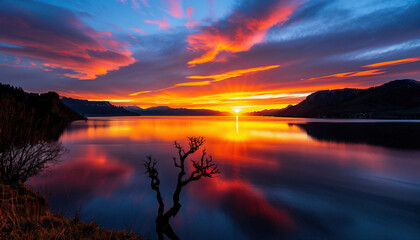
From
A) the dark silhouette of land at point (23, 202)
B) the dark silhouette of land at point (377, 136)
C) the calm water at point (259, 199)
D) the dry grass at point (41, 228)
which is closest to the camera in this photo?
the dry grass at point (41, 228)

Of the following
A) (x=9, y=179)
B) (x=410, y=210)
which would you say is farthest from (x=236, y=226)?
(x=9, y=179)

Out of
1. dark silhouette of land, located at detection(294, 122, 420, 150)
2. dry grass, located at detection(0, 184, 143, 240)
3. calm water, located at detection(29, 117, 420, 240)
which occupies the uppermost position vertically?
dry grass, located at detection(0, 184, 143, 240)

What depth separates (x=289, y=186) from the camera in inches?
917

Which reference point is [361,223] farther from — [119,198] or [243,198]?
[119,198]

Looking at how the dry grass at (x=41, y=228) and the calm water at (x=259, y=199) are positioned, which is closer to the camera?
the dry grass at (x=41, y=228)

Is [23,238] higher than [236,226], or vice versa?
[23,238]

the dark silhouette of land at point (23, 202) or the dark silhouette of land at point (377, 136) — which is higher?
the dark silhouette of land at point (23, 202)

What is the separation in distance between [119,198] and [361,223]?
70.9ft

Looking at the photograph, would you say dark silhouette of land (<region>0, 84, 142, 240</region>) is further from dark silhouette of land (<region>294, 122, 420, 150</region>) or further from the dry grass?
dark silhouette of land (<region>294, 122, 420, 150</region>)

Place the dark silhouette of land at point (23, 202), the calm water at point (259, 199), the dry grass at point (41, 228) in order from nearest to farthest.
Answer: the dry grass at point (41, 228), the dark silhouette of land at point (23, 202), the calm water at point (259, 199)

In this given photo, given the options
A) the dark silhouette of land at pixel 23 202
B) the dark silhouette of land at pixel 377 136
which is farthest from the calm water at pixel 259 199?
the dark silhouette of land at pixel 377 136

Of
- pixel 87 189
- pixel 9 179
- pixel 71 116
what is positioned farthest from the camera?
pixel 71 116

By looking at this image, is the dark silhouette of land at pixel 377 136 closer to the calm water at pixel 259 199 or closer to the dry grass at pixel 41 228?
the calm water at pixel 259 199

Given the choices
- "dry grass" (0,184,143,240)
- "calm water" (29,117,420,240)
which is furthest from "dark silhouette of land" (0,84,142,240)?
"calm water" (29,117,420,240)
